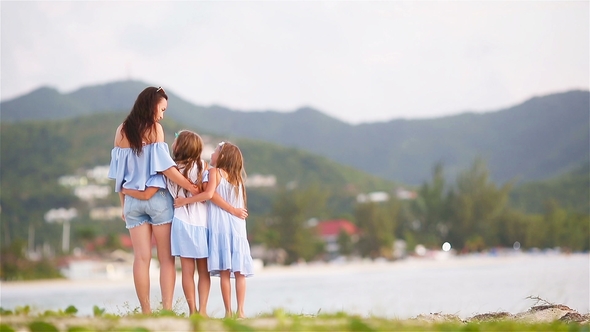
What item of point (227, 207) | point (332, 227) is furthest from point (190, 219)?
point (332, 227)

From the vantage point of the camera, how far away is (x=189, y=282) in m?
4.89

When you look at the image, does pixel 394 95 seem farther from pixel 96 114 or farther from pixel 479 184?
pixel 96 114

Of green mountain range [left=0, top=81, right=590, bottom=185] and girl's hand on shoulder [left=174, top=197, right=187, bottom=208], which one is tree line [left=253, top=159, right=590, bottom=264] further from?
girl's hand on shoulder [left=174, top=197, right=187, bottom=208]

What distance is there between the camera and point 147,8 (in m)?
40.8

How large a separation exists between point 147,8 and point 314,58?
13023 millimetres

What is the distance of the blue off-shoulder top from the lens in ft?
15.3

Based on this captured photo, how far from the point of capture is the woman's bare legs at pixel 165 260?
15.6 feet

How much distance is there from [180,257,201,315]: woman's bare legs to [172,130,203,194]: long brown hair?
0.47 meters

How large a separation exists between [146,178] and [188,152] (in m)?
0.37

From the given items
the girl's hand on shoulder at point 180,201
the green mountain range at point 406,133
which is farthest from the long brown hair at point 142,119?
the green mountain range at point 406,133

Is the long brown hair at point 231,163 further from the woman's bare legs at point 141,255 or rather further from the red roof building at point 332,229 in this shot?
the red roof building at point 332,229

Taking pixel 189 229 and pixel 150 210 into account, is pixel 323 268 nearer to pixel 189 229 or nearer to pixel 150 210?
pixel 189 229

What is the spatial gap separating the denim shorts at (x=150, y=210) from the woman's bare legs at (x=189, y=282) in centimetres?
28

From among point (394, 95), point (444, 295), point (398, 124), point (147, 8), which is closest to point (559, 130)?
point (398, 124)
